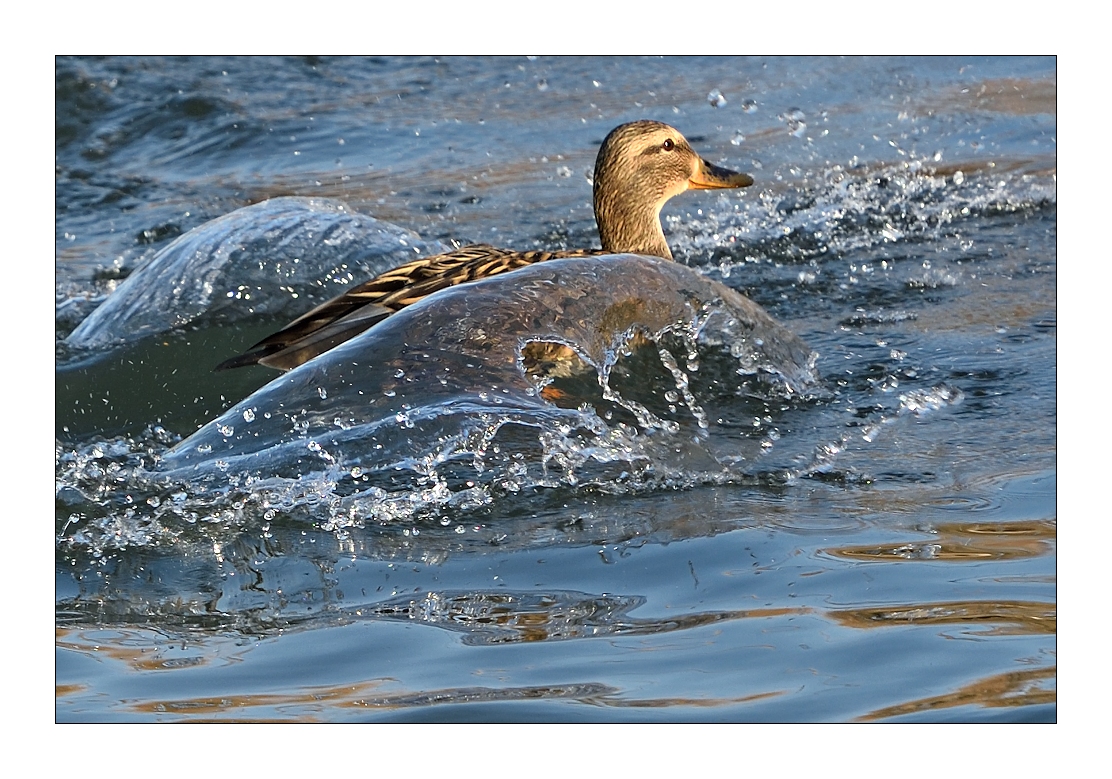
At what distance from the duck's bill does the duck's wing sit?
5.57ft

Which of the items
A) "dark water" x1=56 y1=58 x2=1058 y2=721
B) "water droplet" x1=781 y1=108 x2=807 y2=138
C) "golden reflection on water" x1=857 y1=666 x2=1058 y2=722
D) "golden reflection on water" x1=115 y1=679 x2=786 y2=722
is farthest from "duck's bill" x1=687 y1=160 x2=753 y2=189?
"golden reflection on water" x1=115 y1=679 x2=786 y2=722

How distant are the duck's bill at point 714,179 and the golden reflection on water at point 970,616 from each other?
3821mm

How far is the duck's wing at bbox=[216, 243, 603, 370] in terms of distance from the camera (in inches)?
208

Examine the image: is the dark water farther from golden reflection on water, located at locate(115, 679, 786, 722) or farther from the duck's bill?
the duck's bill

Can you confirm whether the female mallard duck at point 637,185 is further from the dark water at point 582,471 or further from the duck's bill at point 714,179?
the dark water at point 582,471

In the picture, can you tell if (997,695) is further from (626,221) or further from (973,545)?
(626,221)

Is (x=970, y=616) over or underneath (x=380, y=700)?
over

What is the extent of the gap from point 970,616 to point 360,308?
8.95 feet

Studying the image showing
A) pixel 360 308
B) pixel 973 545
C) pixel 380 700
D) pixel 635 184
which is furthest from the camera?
pixel 635 184

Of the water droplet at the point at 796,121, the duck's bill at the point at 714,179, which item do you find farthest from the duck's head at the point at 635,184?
the water droplet at the point at 796,121

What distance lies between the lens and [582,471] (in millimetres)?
4488

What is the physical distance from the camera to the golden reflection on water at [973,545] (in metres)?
3.96

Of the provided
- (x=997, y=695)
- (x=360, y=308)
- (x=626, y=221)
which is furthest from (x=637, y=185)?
(x=997, y=695)

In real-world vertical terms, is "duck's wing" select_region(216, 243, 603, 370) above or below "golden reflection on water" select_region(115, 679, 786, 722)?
above
